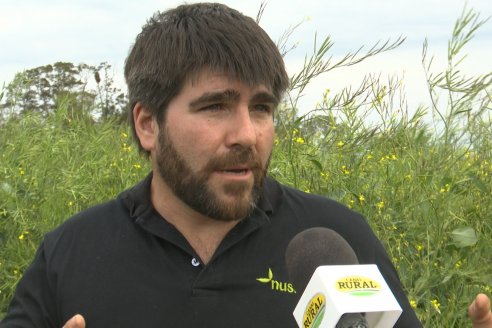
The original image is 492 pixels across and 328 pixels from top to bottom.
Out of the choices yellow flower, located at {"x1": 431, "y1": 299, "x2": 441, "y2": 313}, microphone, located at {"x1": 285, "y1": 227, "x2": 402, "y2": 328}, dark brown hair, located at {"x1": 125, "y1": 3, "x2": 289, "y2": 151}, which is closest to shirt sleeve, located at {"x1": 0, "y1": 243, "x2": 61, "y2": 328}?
dark brown hair, located at {"x1": 125, "y1": 3, "x2": 289, "y2": 151}

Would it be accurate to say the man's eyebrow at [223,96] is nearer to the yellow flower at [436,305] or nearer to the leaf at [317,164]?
the yellow flower at [436,305]

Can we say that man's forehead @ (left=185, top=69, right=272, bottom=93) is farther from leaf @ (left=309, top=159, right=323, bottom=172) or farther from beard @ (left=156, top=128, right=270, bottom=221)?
leaf @ (left=309, top=159, right=323, bottom=172)

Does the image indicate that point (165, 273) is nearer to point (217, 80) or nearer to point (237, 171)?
point (237, 171)

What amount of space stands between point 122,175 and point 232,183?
2407 millimetres

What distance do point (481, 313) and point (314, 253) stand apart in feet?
1.14

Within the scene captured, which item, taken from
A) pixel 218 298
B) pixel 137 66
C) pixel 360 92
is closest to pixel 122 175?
pixel 360 92

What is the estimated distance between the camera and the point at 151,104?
7.39 ft

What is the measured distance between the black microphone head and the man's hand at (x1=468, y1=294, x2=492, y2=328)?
25 centimetres

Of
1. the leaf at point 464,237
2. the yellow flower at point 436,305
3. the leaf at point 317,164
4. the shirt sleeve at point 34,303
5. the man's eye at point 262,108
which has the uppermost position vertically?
the man's eye at point 262,108

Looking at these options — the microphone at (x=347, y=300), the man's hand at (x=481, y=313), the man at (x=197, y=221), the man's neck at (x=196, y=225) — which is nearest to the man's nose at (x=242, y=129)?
the man at (x=197, y=221)

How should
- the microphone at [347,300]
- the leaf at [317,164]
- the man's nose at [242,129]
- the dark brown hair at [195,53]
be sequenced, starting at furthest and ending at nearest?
the leaf at [317,164]
the dark brown hair at [195,53]
the man's nose at [242,129]
the microphone at [347,300]

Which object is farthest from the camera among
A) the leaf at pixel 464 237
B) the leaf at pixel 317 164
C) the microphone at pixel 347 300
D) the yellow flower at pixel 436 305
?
the leaf at pixel 317 164

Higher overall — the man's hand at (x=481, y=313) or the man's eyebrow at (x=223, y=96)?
the man's eyebrow at (x=223, y=96)

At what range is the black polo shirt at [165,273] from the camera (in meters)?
2.08
